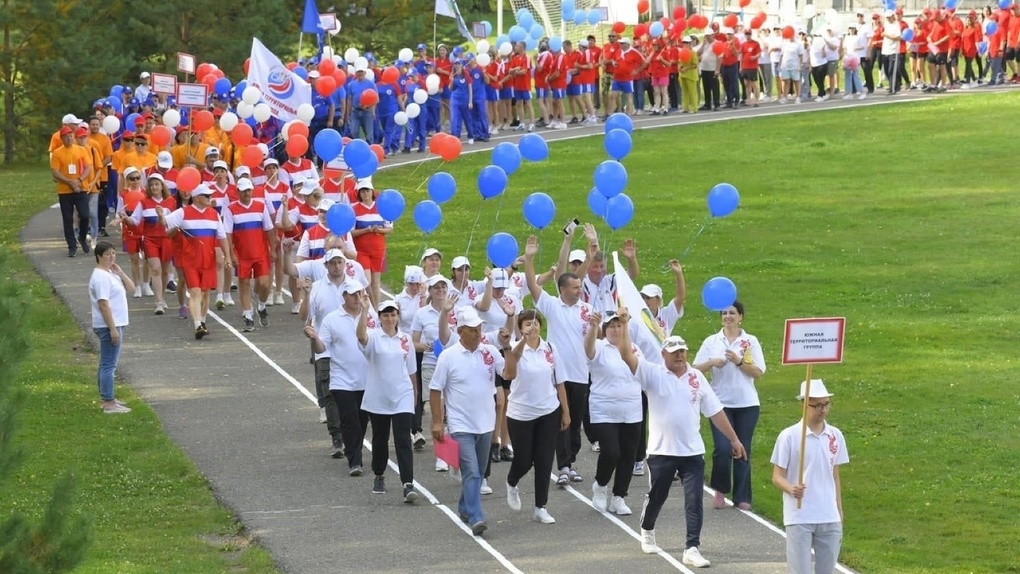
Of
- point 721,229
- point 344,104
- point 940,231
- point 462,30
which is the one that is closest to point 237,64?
point 462,30

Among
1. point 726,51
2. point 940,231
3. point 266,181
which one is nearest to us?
point 266,181

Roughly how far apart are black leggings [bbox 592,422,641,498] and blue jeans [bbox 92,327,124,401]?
18.4 feet

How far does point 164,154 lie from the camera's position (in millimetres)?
22562

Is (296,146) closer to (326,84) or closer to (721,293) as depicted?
(326,84)

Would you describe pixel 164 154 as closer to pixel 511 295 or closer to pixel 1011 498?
pixel 511 295

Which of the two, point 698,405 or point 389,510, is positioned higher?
point 698,405

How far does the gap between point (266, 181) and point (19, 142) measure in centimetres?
2202

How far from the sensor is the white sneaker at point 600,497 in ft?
46.6

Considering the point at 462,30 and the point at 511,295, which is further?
the point at 462,30

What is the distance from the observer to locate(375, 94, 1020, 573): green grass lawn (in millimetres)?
15000

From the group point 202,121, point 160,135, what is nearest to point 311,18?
point 202,121

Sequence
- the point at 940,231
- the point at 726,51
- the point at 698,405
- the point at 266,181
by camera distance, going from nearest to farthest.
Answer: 1. the point at 698,405
2. the point at 266,181
3. the point at 940,231
4. the point at 726,51

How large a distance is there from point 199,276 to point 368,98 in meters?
12.5

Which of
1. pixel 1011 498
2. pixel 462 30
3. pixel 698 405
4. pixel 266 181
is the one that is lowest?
pixel 1011 498
